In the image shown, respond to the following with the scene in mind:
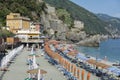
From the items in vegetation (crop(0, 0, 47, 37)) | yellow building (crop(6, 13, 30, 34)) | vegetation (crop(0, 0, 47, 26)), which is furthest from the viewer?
vegetation (crop(0, 0, 47, 26))

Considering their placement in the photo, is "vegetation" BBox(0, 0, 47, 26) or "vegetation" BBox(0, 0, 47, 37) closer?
"vegetation" BBox(0, 0, 47, 37)

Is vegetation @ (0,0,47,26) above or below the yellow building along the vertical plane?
above

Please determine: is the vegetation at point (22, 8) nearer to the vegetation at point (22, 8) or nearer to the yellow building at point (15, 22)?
the vegetation at point (22, 8)

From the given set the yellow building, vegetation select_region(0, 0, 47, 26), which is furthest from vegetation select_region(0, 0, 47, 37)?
the yellow building

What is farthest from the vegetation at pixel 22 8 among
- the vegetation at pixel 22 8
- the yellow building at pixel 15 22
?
the yellow building at pixel 15 22

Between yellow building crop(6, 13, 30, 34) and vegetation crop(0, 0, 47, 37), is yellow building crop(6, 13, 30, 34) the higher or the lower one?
the lower one

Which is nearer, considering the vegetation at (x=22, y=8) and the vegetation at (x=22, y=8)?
the vegetation at (x=22, y=8)

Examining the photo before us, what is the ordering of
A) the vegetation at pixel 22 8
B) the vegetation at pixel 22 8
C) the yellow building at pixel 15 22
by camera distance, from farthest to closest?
the vegetation at pixel 22 8 → the vegetation at pixel 22 8 → the yellow building at pixel 15 22

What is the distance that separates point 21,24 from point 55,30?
4405 centimetres

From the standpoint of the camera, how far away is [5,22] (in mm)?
148375

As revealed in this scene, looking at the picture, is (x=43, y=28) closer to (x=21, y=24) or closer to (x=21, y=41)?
(x=21, y=24)

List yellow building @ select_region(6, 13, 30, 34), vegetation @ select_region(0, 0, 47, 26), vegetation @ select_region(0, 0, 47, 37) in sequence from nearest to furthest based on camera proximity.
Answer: yellow building @ select_region(6, 13, 30, 34)
vegetation @ select_region(0, 0, 47, 37)
vegetation @ select_region(0, 0, 47, 26)

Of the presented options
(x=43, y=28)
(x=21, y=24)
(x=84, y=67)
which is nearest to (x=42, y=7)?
(x=43, y=28)

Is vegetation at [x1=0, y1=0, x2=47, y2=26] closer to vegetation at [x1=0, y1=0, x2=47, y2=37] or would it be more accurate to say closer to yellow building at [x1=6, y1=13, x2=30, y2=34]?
vegetation at [x1=0, y1=0, x2=47, y2=37]
